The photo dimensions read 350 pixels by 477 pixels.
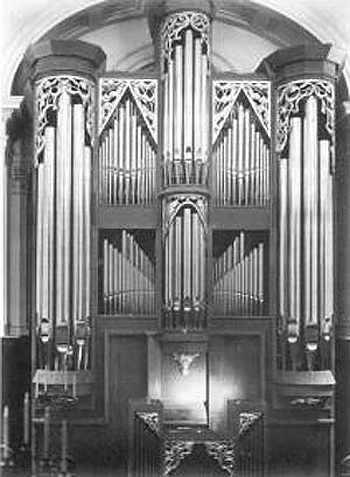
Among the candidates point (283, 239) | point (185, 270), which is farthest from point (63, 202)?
point (283, 239)

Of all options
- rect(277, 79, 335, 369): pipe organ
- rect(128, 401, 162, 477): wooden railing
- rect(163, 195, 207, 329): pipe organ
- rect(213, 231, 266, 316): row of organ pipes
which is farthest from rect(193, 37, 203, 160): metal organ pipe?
rect(128, 401, 162, 477): wooden railing

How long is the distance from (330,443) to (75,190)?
98.3 inches

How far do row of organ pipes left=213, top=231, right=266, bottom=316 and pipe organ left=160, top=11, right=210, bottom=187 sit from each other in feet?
2.04

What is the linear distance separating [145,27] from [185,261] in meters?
1.94

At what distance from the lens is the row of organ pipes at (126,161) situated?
243 inches

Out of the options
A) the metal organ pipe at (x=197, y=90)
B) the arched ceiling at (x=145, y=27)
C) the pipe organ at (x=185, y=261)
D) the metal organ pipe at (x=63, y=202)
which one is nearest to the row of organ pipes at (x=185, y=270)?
the pipe organ at (x=185, y=261)

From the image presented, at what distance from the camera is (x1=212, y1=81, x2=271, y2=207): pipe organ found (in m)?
6.18

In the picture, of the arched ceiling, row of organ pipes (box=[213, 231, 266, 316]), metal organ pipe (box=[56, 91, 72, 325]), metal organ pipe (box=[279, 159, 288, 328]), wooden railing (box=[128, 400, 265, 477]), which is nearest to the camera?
wooden railing (box=[128, 400, 265, 477])

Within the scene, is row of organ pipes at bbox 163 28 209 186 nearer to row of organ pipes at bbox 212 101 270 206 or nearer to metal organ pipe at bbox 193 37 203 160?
metal organ pipe at bbox 193 37 203 160

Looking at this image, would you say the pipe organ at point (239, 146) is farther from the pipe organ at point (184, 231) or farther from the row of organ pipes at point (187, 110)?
the row of organ pipes at point (187, 110)

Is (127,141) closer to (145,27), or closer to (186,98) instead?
(186,98)

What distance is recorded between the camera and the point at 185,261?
19.6ft

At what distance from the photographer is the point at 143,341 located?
20.2ft

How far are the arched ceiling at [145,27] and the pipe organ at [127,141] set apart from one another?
563 millimetres
